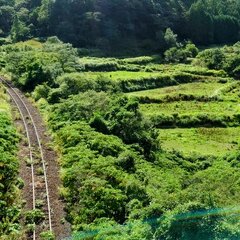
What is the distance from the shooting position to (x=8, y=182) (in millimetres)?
30781

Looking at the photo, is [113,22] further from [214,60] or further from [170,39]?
[214,60]

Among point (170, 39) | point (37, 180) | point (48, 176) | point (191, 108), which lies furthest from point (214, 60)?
point (37, 180)

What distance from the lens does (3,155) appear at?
34188 mm

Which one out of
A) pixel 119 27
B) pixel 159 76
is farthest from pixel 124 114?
pixel 119 27

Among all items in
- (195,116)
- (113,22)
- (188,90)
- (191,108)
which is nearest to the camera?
(195,116)

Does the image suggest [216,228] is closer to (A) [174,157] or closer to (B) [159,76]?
(A) [174,157]

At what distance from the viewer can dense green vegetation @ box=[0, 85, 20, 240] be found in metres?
25.3

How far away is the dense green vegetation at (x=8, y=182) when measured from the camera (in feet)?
83.1

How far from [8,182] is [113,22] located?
107503 millimetres

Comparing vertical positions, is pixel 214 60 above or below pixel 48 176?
above

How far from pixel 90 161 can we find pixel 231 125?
41.9 meters

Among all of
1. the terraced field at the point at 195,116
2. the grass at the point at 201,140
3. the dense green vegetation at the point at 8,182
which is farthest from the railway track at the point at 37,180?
the grass at the point at 201,140

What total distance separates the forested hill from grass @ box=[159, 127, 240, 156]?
208 ft

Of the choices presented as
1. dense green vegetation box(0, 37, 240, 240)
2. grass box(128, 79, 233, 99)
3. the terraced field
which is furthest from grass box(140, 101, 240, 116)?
grass box(128, 79, 233, 99)
